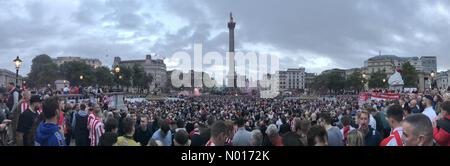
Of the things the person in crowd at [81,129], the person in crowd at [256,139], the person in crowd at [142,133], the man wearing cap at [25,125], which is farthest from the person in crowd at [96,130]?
the person in crowd at [256,139]

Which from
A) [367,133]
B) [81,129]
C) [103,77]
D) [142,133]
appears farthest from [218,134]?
[103,77]

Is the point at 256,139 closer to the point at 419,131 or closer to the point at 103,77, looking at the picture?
the point at 419,131

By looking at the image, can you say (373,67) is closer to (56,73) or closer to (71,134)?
(56,73)

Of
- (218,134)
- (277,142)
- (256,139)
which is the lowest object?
(277,142)

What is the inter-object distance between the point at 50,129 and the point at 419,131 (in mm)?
4904

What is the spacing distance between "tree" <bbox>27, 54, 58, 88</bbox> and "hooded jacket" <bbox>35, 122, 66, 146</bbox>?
338 feet

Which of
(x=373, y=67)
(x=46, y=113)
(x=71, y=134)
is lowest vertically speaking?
(x=71, y=134)

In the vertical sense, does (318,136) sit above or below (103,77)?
below

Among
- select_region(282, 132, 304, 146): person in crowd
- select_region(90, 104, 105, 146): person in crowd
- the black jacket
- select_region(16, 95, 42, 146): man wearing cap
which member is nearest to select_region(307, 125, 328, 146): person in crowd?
select_region(282, 132, 304, 146): person in crowd

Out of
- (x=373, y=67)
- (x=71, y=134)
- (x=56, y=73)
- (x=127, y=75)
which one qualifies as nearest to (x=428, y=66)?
(x=373, y=67)

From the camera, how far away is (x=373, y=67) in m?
169

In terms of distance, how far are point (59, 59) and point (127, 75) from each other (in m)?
85.1

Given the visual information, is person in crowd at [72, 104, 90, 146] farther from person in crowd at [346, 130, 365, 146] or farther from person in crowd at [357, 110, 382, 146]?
person in crowd at [346, 130, 365, 146]

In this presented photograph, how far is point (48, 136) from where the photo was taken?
19.5ft
